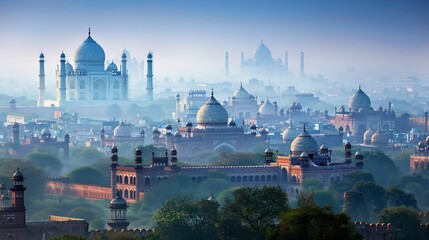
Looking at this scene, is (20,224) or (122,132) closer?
(20,224)

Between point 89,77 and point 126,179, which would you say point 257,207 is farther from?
point 89,77

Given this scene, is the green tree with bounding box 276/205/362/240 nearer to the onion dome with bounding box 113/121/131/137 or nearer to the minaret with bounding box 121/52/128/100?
the onion dome with bounding box 113/121/131/137

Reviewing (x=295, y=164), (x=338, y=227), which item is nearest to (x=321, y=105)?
(x=295, y=164)

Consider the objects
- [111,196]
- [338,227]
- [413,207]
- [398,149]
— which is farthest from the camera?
[398,149]

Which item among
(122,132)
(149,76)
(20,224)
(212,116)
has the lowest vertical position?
(20,224)

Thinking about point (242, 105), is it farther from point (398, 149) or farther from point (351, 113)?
point (398, 149)

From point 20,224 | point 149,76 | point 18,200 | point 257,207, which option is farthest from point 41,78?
A: point 257,207
